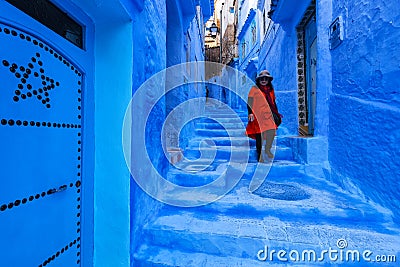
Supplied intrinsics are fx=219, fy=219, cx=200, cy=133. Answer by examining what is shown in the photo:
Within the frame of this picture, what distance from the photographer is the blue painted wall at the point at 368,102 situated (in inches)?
86.8

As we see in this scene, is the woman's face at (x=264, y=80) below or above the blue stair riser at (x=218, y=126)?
above

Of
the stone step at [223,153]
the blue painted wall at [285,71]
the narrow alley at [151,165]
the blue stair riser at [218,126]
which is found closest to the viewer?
the narrow alley at [151,165]

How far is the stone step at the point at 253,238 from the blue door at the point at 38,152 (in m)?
0.73

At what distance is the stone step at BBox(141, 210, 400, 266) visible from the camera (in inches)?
69.1

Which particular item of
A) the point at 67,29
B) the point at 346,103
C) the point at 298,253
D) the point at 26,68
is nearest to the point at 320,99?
the point at 346,103

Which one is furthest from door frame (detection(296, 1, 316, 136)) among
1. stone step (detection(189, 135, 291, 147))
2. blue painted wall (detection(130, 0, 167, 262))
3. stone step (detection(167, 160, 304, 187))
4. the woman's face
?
blue painted wall (detection(130, 0, 167, 262))

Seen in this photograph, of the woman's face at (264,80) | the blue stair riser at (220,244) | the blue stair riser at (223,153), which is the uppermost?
the woman's face at (264,80)

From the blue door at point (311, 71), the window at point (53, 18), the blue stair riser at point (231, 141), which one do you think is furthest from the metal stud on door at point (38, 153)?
the blue door at point (311, 71)

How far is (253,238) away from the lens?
1831 mm

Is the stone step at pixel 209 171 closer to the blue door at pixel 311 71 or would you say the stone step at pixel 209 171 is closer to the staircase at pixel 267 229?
the staircase at pixel 267 229

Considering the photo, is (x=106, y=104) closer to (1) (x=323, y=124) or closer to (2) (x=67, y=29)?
(2) (x=67, y=29)

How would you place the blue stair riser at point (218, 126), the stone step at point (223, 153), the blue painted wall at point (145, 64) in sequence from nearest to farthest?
1. the blue painted wall at point (145, 64)
2. the stone step at point (223, 153)
3. the blue stair riser at point (218, 126)

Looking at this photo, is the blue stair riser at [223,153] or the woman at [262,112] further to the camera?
the blue stair riser at [223,153]

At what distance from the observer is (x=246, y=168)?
360cm
